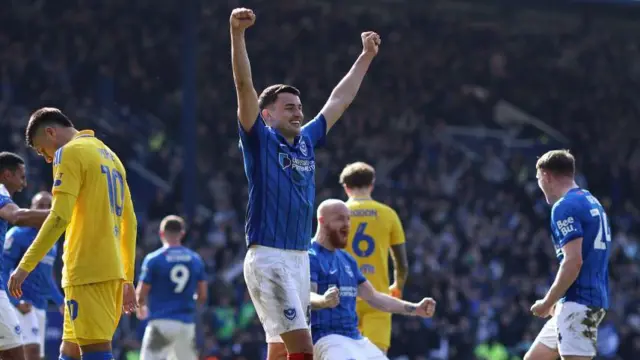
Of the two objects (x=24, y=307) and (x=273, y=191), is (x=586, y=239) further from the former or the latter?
(x=24, y=307)

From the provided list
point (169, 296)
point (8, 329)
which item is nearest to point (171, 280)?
point (169, 296)

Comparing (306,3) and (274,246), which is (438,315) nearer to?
(306,3)

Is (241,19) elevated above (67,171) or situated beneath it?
elevated above

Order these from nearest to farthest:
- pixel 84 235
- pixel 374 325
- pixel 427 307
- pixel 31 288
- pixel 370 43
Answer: pixel 84 235, pixel 370 43, pixel 427 307, pixel 374 325, pixel 31 288

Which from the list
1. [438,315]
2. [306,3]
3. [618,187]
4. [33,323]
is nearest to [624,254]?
[618,187]

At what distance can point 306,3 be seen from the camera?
2575cm

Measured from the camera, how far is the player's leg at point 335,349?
8828 mm

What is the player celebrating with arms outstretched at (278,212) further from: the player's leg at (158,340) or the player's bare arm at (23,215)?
the player's leg at (158,340)

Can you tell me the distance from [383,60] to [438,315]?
7.42 m

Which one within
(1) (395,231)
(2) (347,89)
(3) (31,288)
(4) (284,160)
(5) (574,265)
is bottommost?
(3) (31,288)

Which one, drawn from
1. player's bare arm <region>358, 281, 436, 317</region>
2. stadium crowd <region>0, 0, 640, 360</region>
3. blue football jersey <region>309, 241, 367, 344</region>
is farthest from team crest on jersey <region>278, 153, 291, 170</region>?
stadium crowd <region>0, 0, 640, 360</region>

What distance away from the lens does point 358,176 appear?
11.3 metres

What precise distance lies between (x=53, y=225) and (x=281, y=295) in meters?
1.53

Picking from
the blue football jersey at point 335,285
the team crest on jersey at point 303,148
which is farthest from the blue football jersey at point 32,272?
the team crest on jersey at point 303,148
